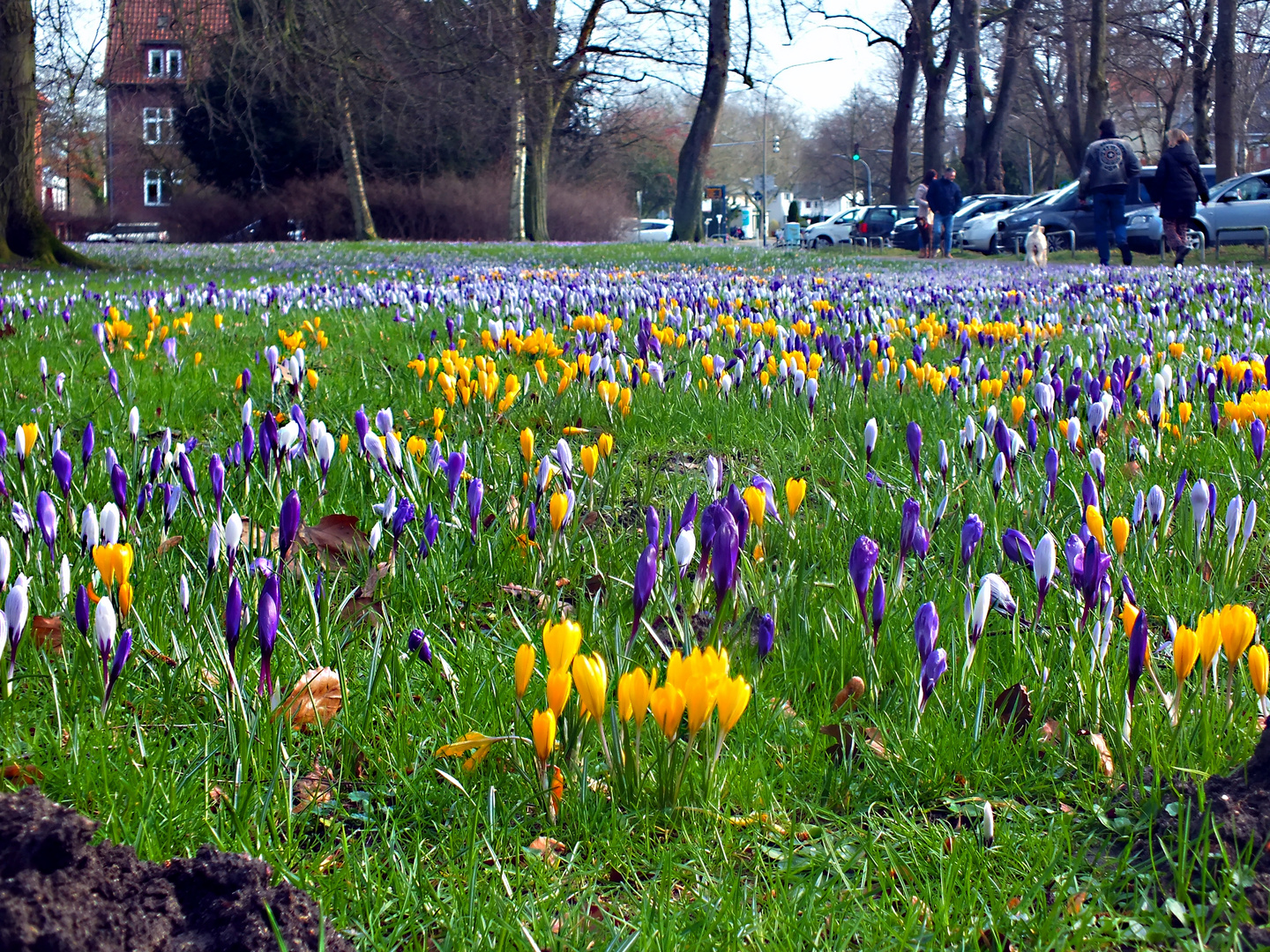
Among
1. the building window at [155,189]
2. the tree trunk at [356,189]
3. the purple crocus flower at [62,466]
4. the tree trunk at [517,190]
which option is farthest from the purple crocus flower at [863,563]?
the building window at [155,189]

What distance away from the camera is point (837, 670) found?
2076mm

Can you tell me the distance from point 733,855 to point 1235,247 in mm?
25724

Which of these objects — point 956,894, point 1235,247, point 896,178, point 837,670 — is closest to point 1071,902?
point 956,894

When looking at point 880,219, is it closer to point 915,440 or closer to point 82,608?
point 915,440

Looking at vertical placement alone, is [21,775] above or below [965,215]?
below

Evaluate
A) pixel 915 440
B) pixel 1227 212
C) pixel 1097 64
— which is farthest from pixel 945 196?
pixel 915 440

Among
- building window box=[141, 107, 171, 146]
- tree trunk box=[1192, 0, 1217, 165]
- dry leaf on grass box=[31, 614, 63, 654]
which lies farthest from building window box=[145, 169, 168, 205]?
dry leaf on grass box=[31, 614, 63, 654]

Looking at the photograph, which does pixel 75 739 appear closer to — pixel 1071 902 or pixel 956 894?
pixel 956 894

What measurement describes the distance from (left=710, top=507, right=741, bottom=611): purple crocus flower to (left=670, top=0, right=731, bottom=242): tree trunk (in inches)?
1120

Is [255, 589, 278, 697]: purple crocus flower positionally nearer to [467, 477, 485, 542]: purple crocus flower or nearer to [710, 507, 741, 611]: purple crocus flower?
[710, 507, 741, 611]: purple crocus flower

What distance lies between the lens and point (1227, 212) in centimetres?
2172

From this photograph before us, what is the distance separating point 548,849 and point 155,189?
66.5 metres

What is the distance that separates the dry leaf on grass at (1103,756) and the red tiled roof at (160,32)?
38.0ft

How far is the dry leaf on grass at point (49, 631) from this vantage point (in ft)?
6.94
